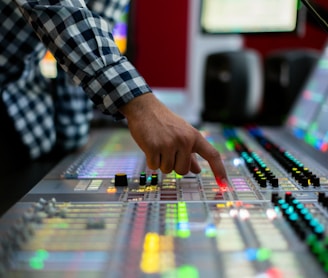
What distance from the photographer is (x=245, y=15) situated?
1.81 m

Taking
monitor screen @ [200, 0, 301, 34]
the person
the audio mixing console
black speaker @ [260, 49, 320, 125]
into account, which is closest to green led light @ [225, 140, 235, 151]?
the audio mixing console

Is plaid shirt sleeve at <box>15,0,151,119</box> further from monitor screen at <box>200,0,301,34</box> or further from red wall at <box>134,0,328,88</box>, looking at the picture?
red wall at <box>134,0,328,88</box>

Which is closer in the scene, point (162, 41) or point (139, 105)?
point (139, 105)

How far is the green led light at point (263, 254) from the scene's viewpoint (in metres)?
0.54

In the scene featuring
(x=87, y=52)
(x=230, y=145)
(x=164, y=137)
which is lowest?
(x=230, y=145)

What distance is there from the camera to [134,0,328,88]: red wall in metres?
2.84

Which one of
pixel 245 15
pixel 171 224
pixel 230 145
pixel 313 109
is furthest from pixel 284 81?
pixel 171 224

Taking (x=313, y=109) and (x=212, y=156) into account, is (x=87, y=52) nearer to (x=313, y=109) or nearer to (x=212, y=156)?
(x=212, y=156)

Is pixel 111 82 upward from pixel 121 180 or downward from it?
upward

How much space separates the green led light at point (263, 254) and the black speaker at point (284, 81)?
1405 millimetres

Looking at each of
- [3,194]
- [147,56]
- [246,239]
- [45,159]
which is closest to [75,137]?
[45,159]

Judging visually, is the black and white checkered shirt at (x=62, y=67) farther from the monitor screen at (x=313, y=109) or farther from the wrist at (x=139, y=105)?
the monitor screen at (x=313, y=109)

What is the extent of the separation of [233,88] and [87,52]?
1180 millimetres

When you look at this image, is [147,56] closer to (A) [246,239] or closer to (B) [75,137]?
(B) [75,137]
